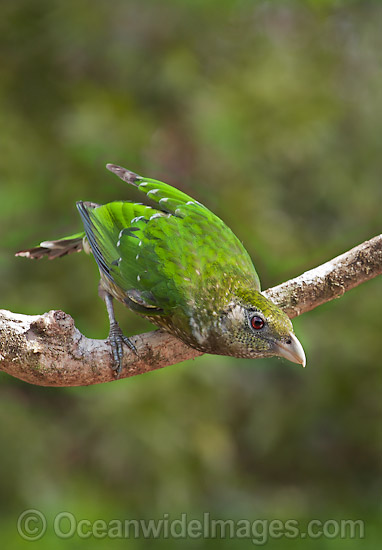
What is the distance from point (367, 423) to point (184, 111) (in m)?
3.03

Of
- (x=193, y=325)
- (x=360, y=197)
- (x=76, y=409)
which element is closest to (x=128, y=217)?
(x=193, y=325)

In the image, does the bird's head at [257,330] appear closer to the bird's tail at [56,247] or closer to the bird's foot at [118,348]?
the bird's foot at [118,348]

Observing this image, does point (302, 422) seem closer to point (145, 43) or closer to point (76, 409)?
point (76, 409)

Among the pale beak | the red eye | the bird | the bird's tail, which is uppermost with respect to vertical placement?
the bird's tail

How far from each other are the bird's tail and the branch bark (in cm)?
72

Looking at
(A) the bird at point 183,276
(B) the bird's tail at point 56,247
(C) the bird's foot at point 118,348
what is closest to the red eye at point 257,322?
(A) the bird at point 183,276

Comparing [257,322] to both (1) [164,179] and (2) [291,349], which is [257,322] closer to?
(2) [291,349]

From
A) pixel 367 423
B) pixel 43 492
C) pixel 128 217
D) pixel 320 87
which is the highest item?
pixel 320 87

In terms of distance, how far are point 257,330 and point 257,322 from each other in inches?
1.2

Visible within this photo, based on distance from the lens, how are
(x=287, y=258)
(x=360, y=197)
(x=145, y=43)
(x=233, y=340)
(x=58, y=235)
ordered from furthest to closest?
(x=360, y=197), (x=145, y=43), (x=287, y=258), (x=58, y=235), (x=233, y=340)

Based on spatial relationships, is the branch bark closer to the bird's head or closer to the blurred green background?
the bird's head

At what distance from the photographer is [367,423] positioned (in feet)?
18.5

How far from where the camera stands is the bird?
2443mm

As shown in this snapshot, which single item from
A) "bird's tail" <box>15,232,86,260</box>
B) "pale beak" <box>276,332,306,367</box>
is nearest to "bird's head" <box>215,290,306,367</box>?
"pale beak" <box>276,332,306,367</box>
